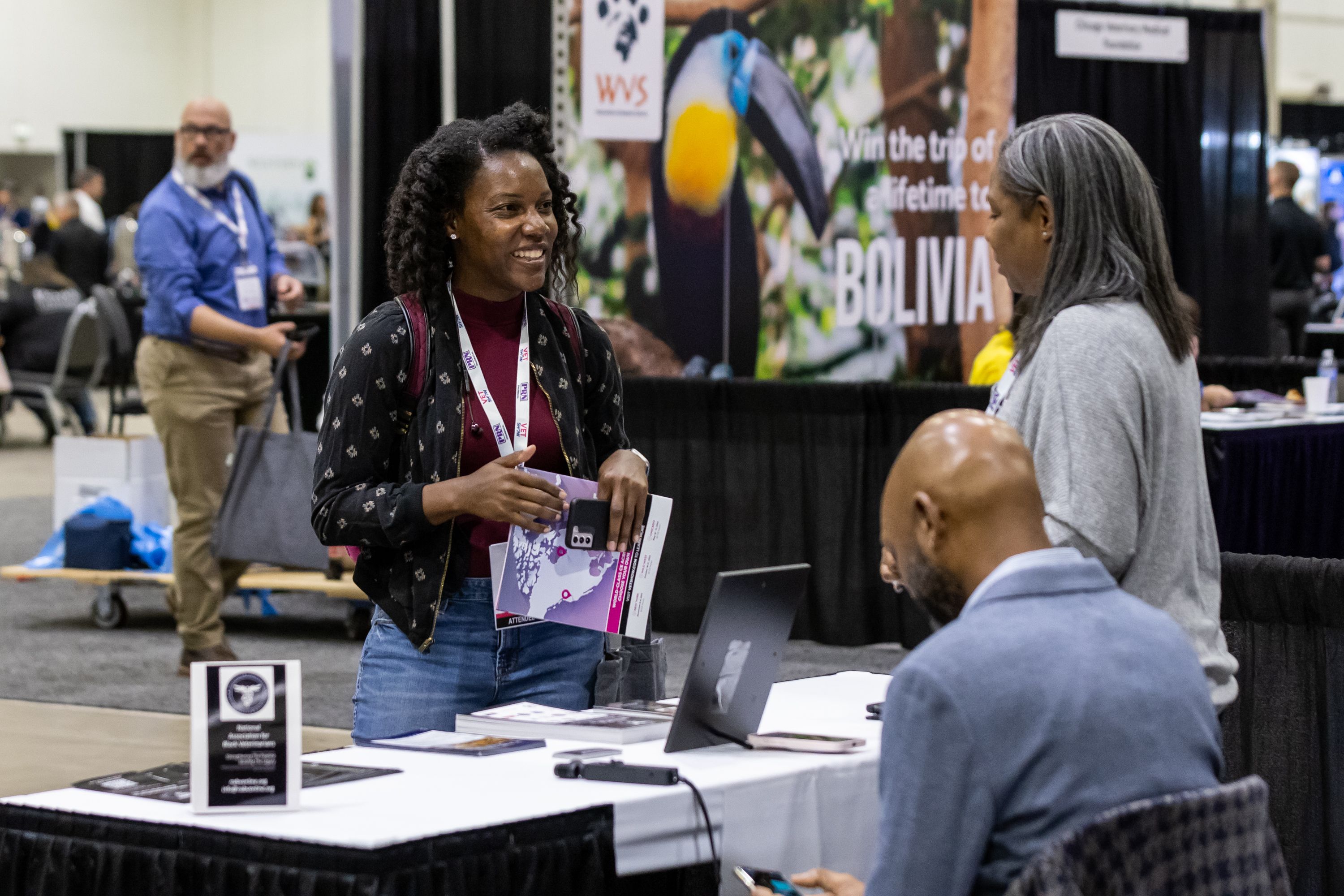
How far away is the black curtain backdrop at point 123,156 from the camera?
21516 millimetres

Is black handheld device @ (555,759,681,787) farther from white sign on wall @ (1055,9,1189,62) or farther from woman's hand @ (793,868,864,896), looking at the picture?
white sign on wall @ (1055,9,1189,62)

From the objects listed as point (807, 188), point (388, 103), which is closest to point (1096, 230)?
point (388, 103)

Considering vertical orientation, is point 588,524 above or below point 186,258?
below

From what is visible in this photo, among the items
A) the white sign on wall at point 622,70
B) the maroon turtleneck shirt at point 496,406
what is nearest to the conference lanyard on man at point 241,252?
the white sign on wall at point 622,70

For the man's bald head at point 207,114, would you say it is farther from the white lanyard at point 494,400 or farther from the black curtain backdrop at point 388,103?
the white lanyard at point 494,400

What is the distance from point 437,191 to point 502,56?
3.89 metres

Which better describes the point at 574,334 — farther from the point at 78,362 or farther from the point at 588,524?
the point at 78,362

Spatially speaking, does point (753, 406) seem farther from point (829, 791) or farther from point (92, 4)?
point (92, 4)

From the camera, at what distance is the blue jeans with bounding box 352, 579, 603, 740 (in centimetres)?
251

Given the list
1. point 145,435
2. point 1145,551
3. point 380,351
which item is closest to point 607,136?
point 145,435

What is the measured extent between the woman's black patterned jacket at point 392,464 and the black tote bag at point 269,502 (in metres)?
3.01

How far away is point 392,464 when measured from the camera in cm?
256

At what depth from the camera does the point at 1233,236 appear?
9828 mm

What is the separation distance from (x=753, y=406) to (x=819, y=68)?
1.82 metres
